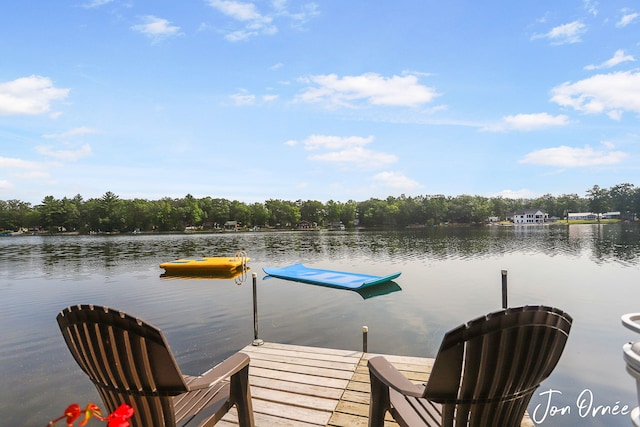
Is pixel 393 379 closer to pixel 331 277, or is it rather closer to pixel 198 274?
pixel 331 277

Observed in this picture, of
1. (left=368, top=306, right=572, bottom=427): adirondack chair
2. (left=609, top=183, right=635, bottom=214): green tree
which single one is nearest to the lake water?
(left=368, top=306, right=572, bottom=427): adirondack chair

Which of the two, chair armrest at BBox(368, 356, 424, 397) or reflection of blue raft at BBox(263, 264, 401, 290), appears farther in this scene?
reflection of blue raft at BBox(263, 264, 401, 290)

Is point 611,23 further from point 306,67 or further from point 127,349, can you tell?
point 127,349

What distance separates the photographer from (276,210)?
11006cm

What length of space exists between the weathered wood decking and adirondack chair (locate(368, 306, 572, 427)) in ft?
5.07

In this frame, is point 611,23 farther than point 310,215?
No

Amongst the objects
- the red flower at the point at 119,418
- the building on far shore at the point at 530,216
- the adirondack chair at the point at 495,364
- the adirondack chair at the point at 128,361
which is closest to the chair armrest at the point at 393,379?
the adirondack chair at the point at 495,364

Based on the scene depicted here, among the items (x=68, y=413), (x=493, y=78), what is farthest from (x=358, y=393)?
(x=493, y=78)

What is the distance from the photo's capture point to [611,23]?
15.4 m

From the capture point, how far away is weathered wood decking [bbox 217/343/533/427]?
324 cm

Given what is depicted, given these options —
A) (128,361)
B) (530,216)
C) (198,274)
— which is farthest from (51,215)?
(530,216)

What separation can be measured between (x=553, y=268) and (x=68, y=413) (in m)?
24.0

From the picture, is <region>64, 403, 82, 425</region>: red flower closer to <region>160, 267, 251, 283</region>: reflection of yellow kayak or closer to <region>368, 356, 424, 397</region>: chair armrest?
<region>368, 356, 424, 397</region>: chair armrest
